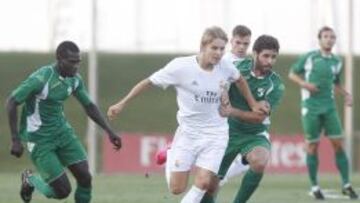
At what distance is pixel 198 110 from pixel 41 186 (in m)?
2.60

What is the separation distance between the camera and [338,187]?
21438 millimetres

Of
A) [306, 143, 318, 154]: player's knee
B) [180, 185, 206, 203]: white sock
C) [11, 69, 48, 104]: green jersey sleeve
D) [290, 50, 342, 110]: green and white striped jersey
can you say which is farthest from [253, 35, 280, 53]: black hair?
[306, 143, 318, 154]: player's knee

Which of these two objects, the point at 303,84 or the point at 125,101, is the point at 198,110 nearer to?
the point at 125,101

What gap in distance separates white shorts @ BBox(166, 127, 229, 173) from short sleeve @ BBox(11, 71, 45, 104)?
171 cm

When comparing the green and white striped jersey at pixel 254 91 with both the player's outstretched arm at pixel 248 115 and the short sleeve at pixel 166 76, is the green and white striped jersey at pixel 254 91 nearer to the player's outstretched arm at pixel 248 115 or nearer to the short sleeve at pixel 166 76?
the player's outstretched arm at pixel 248 115

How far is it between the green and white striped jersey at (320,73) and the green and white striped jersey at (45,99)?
546cm

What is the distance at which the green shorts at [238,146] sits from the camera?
1452 cm

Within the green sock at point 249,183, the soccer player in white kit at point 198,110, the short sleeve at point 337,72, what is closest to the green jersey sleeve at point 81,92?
the soccer player in white kit at point 198,110

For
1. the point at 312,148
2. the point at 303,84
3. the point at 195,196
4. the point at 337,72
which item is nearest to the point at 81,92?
the point at 195,196

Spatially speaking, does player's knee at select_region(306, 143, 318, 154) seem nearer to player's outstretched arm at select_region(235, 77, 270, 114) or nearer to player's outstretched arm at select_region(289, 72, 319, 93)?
player's outstretched arm at select_region(289, 72, 319, 93)

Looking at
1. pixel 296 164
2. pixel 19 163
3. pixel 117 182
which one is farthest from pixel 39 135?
pixel 19 163

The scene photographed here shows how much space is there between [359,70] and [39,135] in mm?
29573

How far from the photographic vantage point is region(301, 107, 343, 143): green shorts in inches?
754

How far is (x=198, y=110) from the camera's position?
13.3 metres
